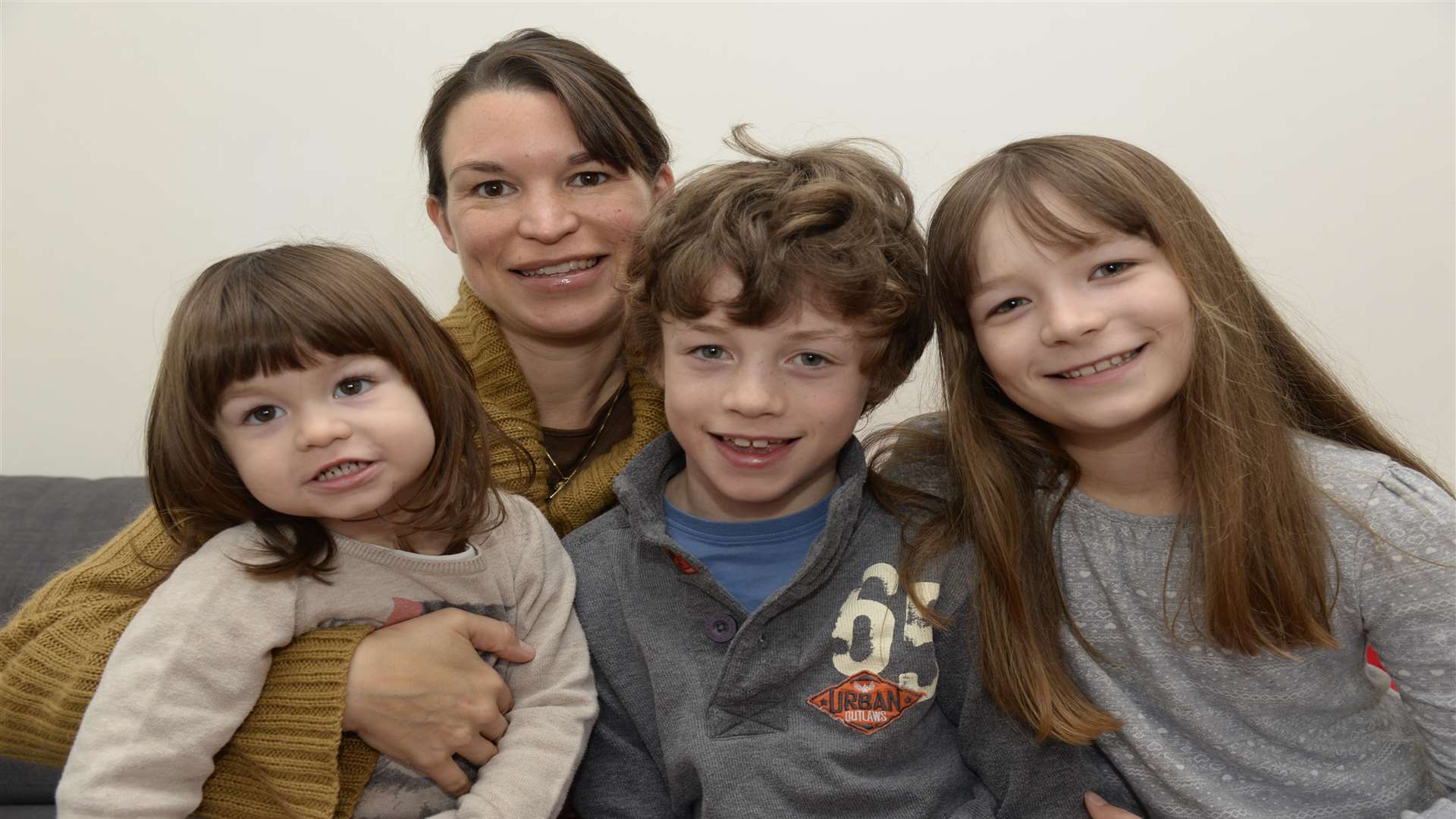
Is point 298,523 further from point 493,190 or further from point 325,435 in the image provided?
point 493,190

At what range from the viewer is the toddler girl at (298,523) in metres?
1.07

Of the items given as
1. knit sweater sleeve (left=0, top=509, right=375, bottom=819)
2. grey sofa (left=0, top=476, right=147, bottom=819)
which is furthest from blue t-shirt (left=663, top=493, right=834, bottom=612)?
grey sofa (left=0, top=476, right=147, bottom=819)

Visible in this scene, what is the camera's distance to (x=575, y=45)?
1.57 metres

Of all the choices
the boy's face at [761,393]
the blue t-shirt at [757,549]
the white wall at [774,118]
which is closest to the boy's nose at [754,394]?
the boy's face at [761,393]

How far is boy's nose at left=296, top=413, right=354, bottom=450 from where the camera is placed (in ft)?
3.62

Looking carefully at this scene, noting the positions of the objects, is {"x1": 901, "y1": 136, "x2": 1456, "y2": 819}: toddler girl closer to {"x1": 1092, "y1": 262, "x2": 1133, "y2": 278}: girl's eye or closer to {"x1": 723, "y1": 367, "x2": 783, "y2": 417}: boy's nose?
{"x1": 1092, "y1": 262, "x2": 1133, "y2": 278}: girl's eye

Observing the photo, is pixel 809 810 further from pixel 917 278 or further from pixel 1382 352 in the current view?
pixel 1382 352

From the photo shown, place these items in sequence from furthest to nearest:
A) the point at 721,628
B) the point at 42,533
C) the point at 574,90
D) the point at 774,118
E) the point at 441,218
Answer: the point at 774,118
the point at 42,533
the point at 441,218
the point at 574,90
the point at 721,628

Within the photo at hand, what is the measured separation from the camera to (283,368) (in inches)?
44.0

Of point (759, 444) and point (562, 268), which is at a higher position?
point (562, 268)

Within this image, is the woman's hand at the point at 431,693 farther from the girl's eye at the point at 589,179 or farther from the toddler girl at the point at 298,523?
the girl's eye at the point at 589,179

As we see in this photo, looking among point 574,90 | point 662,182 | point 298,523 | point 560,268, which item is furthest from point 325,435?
point 662,182

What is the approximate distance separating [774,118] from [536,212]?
2.68 ft

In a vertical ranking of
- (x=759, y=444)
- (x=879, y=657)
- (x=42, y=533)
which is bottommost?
(x=42, y=533)
